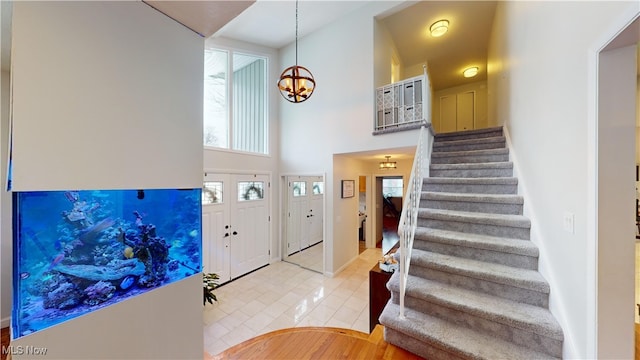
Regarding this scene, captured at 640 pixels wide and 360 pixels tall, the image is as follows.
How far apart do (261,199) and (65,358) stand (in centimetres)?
378

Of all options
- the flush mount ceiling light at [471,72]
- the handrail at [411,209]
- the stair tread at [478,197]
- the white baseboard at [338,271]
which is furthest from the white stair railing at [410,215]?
the flush mount ceiling light at [471,72]

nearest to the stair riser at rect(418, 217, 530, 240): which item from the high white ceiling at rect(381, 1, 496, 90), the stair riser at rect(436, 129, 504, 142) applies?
the stair riser at rect(436, 129, 504, 142)

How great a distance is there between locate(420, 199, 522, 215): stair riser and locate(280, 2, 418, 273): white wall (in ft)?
3.96

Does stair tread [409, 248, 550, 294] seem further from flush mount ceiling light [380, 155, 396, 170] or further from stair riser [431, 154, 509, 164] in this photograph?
flush mount ceiling light [380, 155, 396, 170]

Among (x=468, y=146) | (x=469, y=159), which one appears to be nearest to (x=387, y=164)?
(x=468, y=146)

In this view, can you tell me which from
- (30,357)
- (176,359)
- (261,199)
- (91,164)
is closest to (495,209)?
(176,359)

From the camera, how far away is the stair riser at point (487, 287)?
1.63 metres

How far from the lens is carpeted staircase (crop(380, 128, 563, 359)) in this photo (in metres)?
1.48

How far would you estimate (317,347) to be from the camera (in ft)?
6.11

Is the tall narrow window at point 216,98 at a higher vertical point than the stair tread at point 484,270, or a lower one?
higher

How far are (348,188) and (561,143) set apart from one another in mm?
3436

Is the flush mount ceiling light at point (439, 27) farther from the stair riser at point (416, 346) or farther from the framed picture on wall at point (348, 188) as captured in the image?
the stair riser at point (416, 346)

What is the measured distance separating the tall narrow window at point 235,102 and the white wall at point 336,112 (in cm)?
57

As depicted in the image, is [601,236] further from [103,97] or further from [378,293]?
[103,97]
